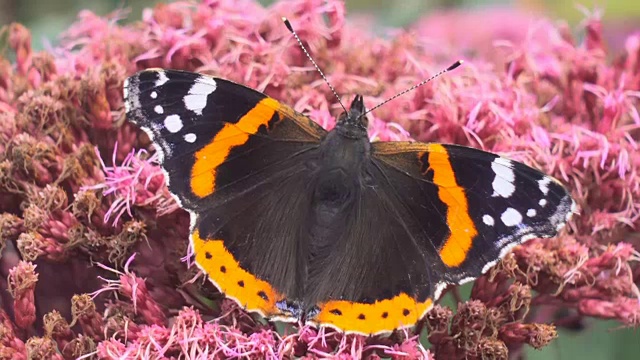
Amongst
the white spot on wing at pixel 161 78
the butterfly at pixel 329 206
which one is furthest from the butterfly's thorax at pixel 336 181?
the white spot on wing at pixel 161 78

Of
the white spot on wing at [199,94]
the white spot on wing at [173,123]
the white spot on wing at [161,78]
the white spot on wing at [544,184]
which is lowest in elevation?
the white spot on wing at [544,184]

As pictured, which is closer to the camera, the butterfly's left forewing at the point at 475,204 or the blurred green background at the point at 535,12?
the butterfly's left forewing at the point at 475,204

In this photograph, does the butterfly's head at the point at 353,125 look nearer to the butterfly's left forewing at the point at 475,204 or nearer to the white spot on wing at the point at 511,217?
the butterfly's left forewing at the point at 475,204

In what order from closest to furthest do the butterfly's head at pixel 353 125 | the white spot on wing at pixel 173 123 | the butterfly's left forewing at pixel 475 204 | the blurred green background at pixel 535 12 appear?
the butterfly's left forewing at pixel 475 204
the white spot on wing at pixel 173 123
the butterfly's head at pixel 353 125
the blurred green background at pixel 535 12

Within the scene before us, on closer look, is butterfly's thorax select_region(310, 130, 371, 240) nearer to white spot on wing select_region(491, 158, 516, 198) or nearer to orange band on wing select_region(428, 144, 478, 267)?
orange band on wing select_region(428, 144, 478, 267)

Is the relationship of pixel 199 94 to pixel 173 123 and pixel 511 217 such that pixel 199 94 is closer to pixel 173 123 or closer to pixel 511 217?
pixel 173 123

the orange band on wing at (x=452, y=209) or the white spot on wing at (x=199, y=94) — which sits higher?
the white spot on wing at (x=199, y=94)

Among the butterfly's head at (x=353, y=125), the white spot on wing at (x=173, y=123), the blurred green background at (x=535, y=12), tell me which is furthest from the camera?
the blurred green background at (x=535, y=12)
